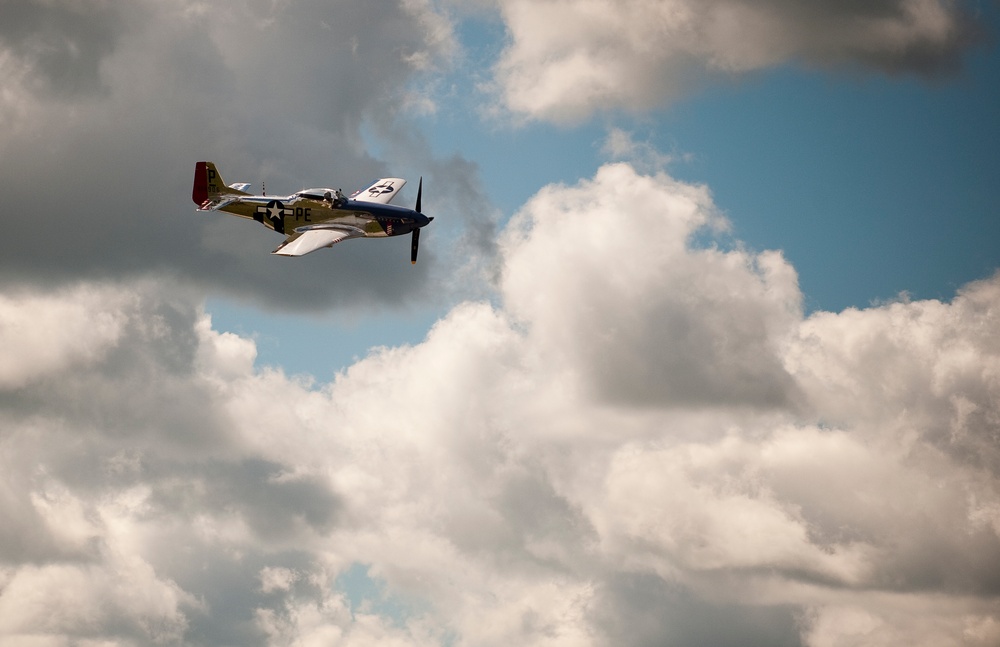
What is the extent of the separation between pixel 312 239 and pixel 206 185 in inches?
963

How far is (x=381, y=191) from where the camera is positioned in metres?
144

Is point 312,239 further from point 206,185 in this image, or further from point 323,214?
point 206,185

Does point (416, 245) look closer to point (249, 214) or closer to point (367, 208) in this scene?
point (367, 208)

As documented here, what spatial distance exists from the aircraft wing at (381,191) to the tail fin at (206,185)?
18395 millimetres

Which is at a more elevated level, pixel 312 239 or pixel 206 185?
pixel 206 185

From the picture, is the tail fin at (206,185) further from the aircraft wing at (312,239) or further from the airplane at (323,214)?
the aircraft wing at (312,239)

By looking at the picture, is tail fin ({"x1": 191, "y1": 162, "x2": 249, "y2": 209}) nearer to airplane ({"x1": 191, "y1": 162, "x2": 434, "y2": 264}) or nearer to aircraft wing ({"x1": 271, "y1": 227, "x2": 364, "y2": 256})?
airplane ({"x1": 191, "y1": 162, "x2": 434, "y2": 264})

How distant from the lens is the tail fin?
452 ft

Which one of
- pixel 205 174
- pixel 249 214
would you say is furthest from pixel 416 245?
pixel 205 174

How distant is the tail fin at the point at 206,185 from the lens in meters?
138

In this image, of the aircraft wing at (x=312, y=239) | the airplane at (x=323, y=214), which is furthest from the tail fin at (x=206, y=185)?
the aircraft wing at (x=312, y=239)

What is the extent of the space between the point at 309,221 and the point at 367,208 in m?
7.80

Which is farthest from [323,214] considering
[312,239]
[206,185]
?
[206,185]

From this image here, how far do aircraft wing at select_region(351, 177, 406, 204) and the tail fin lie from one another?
18395 mm
